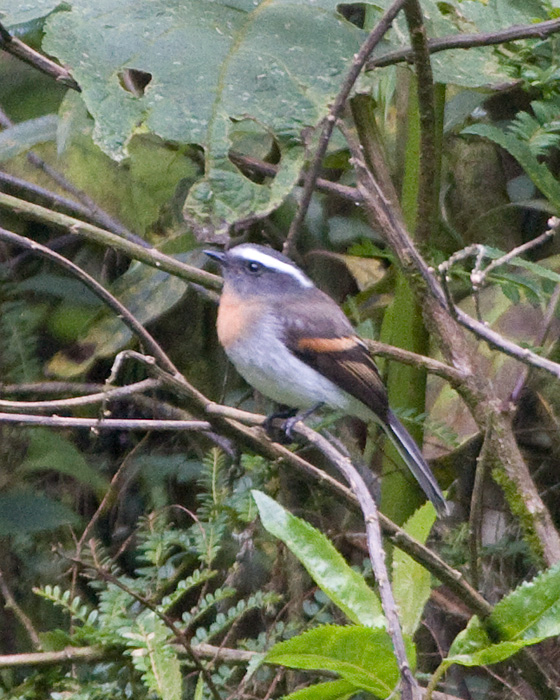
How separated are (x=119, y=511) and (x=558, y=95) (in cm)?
198

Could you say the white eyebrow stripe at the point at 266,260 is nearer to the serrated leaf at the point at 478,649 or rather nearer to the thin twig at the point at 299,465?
the thin twig at the point at 299,465

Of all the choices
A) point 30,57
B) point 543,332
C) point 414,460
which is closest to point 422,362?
point 414,460

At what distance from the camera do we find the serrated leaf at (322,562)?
4.79 ft

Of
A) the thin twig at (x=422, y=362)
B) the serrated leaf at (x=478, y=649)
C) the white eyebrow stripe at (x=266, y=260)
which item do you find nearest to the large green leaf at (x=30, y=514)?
the white eyebrow stripe at (x=266, y=260)

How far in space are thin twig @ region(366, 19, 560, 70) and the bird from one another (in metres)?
0.74

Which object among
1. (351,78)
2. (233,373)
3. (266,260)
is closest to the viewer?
(351,78)

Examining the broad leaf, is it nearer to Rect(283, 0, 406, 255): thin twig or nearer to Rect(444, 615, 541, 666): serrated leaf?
Rect(444, 615, 541, 666): serrated leaf

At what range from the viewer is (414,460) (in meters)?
2.51

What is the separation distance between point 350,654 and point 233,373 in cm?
191

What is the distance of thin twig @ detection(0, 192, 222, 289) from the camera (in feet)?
7.01

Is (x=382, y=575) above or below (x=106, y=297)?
below

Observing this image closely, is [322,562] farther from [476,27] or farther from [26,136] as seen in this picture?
[26,136]

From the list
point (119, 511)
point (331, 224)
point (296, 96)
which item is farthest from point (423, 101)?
point (119, 511)

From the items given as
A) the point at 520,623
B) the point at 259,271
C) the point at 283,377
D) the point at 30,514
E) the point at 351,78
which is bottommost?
the point at 30,514
